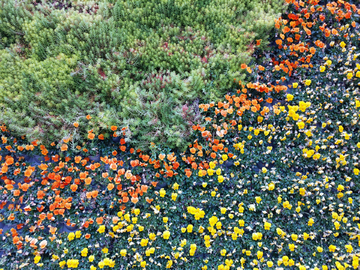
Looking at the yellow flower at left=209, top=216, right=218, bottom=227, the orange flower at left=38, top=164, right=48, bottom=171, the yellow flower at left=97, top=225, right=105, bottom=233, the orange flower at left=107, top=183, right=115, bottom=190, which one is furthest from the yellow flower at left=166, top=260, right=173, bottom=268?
the orange flower at left=38, top=164, right=48, bottom=171

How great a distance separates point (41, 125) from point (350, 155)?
444 cm

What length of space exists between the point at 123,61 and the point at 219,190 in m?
2.38

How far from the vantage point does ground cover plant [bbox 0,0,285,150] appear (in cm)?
357

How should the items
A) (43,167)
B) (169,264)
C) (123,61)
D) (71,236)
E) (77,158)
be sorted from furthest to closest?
→ (123,61) < (77,158) < (43,167) < (71,236) < (169,264)

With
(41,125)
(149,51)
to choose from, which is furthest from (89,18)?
(41,125)

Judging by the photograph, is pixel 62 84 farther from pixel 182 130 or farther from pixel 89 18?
pixel 182 130

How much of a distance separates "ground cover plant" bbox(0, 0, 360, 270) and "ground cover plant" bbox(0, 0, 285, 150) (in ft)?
0.86

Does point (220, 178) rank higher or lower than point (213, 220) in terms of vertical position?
higher

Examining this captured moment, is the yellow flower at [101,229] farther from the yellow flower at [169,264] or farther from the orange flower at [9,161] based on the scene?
the orange flower at [9,161]

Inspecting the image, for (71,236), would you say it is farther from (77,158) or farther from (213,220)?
(213,220)

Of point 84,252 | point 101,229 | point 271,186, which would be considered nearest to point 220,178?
point 271,186

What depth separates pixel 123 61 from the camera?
382cm

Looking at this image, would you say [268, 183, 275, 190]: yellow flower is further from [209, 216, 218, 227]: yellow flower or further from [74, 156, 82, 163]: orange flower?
[74, 156, 82, 163]: orange flower

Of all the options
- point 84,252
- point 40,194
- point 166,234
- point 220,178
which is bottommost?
point 84,252
